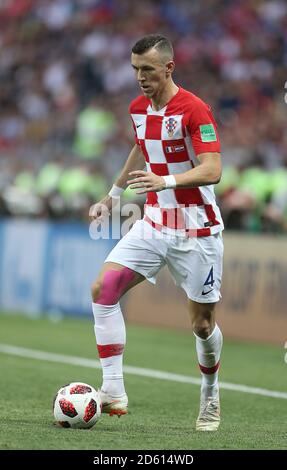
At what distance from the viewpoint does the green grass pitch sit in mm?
6195

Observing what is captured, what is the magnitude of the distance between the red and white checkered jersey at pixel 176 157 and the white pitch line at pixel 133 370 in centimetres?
251

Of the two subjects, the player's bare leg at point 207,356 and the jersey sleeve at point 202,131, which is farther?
the player's bare leg at point 207,356

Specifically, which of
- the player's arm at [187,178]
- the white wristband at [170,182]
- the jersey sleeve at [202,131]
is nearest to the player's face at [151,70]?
the jersey sleeve at [202,131]

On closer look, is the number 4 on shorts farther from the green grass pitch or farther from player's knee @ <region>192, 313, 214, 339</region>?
the green grass pitch

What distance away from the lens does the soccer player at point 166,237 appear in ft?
22.4

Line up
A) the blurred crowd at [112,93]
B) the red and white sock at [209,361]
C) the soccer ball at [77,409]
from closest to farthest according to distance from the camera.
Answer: the soccer ball at [77,409] < the red and white sock at [209,361] < the blurred crowd at [112,93]

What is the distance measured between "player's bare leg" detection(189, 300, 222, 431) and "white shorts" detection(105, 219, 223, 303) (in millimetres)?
94

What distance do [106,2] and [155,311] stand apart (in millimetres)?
10893

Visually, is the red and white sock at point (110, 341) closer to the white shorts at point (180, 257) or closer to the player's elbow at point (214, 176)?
the white shorts at point (180, 257)

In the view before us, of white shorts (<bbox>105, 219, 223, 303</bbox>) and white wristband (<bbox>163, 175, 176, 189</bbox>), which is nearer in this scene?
white wristband (<bbox>163, 175, 176, 189</bbox>)

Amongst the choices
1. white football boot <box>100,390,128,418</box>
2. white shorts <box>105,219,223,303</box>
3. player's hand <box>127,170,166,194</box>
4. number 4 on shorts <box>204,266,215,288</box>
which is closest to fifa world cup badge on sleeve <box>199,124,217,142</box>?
player's hand <box>127,170,166,194</box>

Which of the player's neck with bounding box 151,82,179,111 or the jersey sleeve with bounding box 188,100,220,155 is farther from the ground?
the player's neck with bounding box 151,82,179,111

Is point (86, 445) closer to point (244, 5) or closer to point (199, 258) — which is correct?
point (199, 258)

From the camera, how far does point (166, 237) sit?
700 cm
